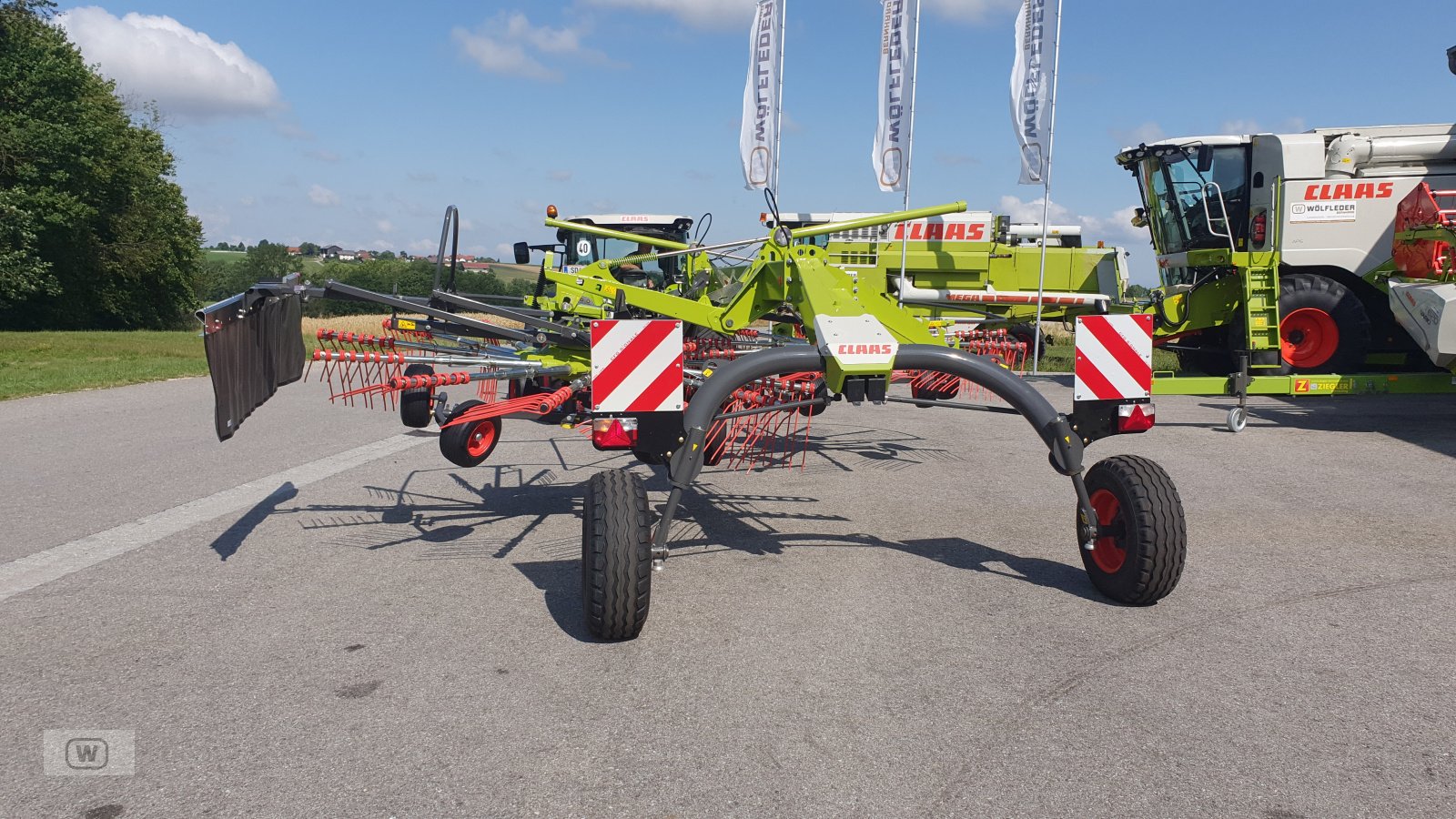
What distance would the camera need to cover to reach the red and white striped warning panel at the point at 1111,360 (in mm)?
4633

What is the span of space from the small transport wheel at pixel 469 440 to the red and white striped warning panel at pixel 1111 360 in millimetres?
3810

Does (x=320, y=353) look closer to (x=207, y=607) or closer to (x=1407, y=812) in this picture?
(x=207, y=607)

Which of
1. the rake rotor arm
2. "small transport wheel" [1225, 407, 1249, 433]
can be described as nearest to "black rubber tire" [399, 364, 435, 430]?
the rake rotor arm

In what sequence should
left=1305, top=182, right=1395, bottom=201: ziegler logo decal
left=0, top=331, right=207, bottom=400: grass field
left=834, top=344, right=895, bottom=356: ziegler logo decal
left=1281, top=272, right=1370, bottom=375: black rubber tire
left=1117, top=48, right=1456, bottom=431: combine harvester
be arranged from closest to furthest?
1. left=834, top=344, right=895, bottom=356: ziegler logo decal
2. left=1117, top=48, right=1456, bottom=431: combine harvester
3. left=1305, top=182, right=1395, bottom=201: ziegler logo decal
4. left=1281, top=272, right=1370, bottom=375: black rubber tire
5. left=0, top=331, right=207, bottom=400: grass field

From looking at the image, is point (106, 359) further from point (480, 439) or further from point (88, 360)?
point (480, 439)

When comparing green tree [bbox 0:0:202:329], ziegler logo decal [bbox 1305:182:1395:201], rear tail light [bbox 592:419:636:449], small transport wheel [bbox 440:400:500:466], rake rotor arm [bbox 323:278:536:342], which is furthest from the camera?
green tree [bbox 0:0:202:329]

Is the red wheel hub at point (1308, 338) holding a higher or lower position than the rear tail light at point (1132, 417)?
higher

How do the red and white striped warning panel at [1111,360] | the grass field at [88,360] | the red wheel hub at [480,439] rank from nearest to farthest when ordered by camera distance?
the red and white striped warning panel at [1111,360], the red wheel hub at [480,439], the grass field at [88,360]

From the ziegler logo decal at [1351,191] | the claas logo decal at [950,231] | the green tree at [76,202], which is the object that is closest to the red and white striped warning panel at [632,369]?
the ziegler logo decal at [1351,191]

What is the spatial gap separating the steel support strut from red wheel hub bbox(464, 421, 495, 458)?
275cm

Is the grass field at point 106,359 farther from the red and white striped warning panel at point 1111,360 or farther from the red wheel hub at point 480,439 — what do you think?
the red and white striped warning panel at point 1111,360

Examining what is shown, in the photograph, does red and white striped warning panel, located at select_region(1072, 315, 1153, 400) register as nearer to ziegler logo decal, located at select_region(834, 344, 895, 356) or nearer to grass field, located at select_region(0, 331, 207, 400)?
ziegler logo decal, located at select_region(834, 344, 895, 356)

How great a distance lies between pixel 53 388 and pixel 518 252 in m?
6.64

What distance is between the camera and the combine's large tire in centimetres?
1174
